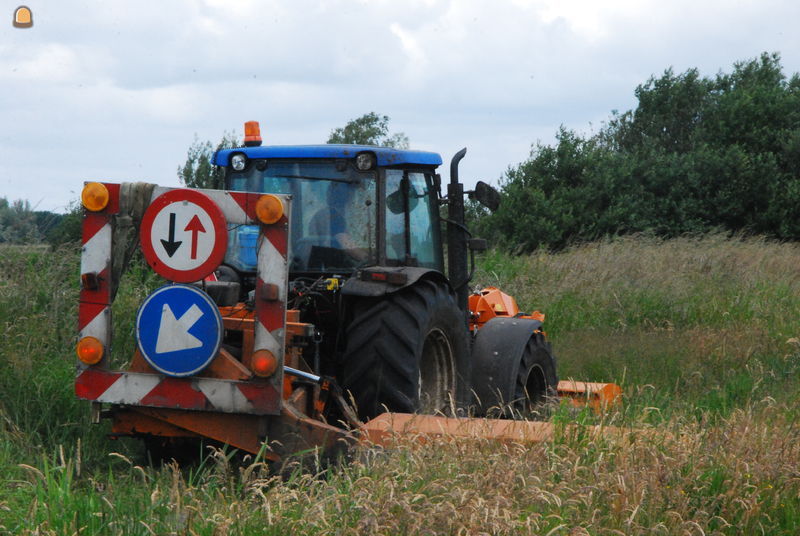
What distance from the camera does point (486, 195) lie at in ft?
21.5

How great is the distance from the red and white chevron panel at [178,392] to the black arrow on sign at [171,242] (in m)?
0.61

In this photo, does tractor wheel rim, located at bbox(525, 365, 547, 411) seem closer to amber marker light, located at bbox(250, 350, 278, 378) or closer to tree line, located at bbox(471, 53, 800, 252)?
amber marker light, located at bbox(250, 350, 278, 378)

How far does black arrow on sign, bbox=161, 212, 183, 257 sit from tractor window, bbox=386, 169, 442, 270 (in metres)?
1.60

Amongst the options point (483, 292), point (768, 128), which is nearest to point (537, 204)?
point (768, 128)

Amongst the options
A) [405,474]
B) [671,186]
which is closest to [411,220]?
[405,474]

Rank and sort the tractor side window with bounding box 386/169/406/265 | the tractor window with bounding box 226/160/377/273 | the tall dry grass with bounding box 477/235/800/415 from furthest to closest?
1. the tall dry grass with bounding box 477/235/800/415
2. the tractor side window with bounding box 386/169/406/265
3. the tractor window with bounding box 226/160/377/273

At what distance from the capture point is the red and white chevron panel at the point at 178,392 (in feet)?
16.0

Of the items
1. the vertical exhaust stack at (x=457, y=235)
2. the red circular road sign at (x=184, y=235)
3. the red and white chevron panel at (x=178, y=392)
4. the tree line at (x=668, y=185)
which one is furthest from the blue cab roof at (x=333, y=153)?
the tree line at (x=668, y=185)

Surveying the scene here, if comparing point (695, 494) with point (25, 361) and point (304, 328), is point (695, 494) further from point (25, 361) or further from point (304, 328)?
point (25, 361)

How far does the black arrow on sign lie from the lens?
4906 mm

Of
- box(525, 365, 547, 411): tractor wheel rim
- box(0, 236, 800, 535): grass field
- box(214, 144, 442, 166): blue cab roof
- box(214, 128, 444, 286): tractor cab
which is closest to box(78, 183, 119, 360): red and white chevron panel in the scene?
box(0, 236, 800, 535): grass field

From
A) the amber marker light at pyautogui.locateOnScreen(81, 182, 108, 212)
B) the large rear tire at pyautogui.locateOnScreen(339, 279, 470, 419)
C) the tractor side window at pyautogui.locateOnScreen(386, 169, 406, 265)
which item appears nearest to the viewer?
the amber marker light at pyautogui.locateOnScreen(81, 182, 108, 212)

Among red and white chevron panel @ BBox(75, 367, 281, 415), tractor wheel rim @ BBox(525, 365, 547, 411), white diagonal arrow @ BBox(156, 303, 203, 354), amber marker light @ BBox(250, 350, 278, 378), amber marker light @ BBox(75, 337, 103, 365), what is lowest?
tractor wheel rim @ BBox(525, 365, 547, 411)

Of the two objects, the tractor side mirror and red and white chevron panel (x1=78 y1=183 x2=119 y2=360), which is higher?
the tractor side mirror
